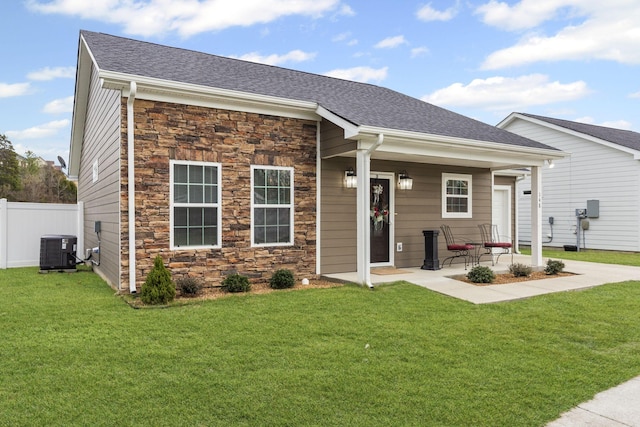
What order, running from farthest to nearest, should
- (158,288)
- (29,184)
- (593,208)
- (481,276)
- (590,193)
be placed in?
(29,184), (590,193), (593,208), (481,276), (158,288)

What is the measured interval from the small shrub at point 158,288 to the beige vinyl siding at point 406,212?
3154 mm

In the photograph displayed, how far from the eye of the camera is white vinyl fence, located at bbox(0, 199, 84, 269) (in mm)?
→ 10164

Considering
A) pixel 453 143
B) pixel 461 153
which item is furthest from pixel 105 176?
pixel 461 153

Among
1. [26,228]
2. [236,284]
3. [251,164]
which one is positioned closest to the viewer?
[236,284]

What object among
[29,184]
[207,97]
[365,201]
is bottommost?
[365,201]

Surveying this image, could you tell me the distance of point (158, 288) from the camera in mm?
5984

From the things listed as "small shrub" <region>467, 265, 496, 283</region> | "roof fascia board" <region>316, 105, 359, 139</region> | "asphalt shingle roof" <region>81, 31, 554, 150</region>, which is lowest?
"small shrub" <region>467, 265, 496, 283</region>

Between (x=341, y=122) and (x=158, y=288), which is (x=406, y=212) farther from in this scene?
(x=158, y=288)

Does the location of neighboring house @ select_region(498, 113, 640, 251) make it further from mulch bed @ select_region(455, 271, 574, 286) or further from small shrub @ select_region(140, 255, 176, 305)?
small shrub @ select_region(140, 255, 176, 305)

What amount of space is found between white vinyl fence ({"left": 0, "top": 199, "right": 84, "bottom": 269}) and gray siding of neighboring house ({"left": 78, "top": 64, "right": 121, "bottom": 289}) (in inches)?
40.8

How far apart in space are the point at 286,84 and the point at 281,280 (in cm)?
409

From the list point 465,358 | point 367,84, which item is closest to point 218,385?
point 465,358

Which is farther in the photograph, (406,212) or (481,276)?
(406,212)

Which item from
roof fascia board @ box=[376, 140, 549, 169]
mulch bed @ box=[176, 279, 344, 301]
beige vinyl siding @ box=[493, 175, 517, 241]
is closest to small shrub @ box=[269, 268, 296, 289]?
mulch bed @ box=[176, 279, 344, 301]
